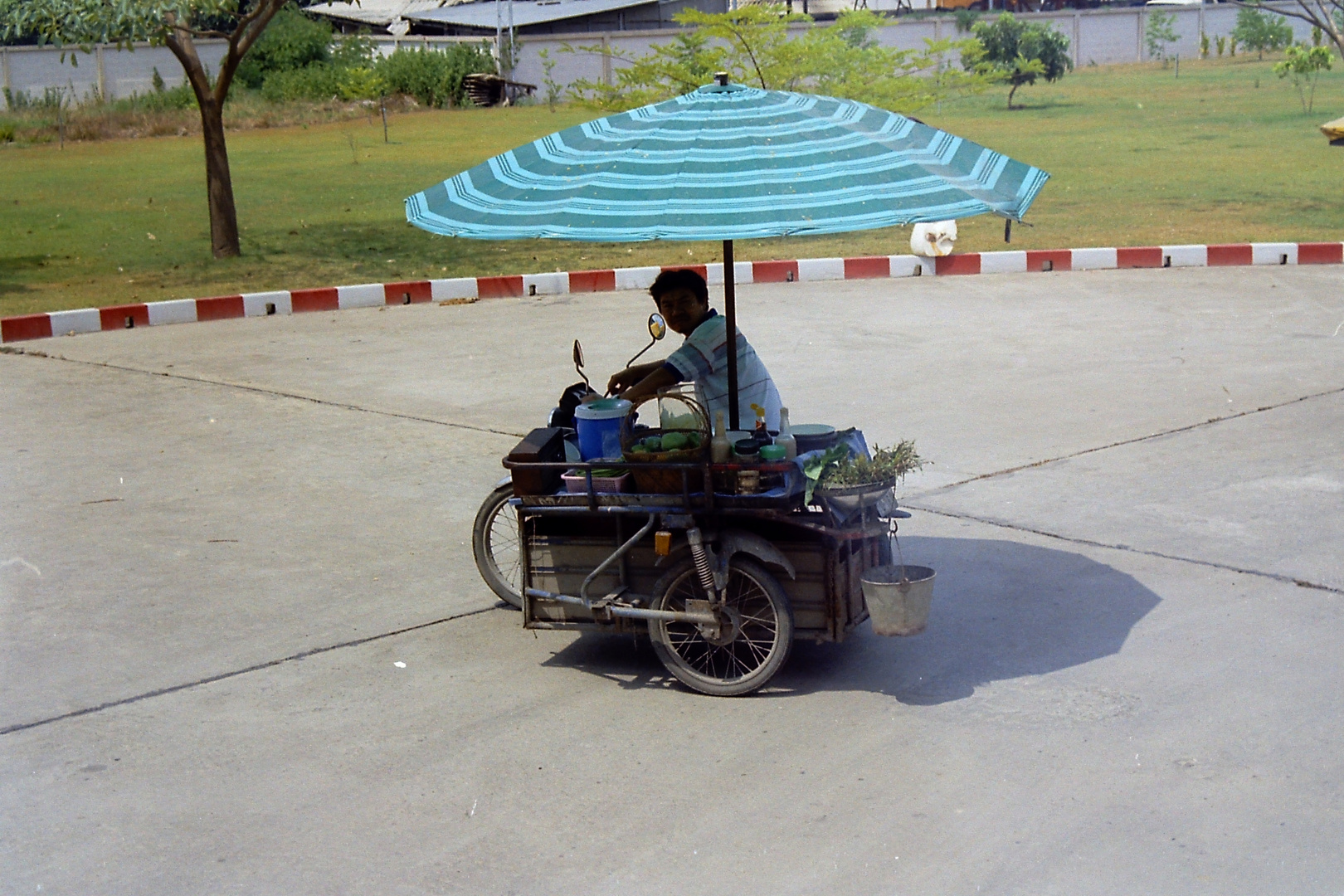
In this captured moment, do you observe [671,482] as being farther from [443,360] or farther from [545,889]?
[443,360]

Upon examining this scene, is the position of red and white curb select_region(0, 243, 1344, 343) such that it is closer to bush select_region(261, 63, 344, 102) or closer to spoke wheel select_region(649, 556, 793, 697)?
spoke wheel select_region(649, 556, 793, 697)

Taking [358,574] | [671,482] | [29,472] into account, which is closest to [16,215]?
[29,472]

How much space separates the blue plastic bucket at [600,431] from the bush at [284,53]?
44.9 meters

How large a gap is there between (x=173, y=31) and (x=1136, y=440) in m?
11.9

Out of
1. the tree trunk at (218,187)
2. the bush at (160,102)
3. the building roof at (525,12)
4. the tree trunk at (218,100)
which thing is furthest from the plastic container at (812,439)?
the building roof at (525,12)

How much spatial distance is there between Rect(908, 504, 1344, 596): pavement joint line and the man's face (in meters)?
1.95

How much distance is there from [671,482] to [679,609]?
45 centimetres

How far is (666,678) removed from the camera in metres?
5.28

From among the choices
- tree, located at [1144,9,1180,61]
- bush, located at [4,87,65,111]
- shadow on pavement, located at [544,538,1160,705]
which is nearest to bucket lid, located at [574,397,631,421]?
shadow on pavement, located at [544,538,1160,705]

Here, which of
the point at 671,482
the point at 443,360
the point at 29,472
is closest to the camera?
the point at 671,482

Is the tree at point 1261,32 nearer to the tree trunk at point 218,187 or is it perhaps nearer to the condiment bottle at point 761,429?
the tree trunk at point 218,187

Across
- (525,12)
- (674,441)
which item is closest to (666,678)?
(674,441)

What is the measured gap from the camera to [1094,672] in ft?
16.7

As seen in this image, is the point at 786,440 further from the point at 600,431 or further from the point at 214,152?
the point at 214,152
